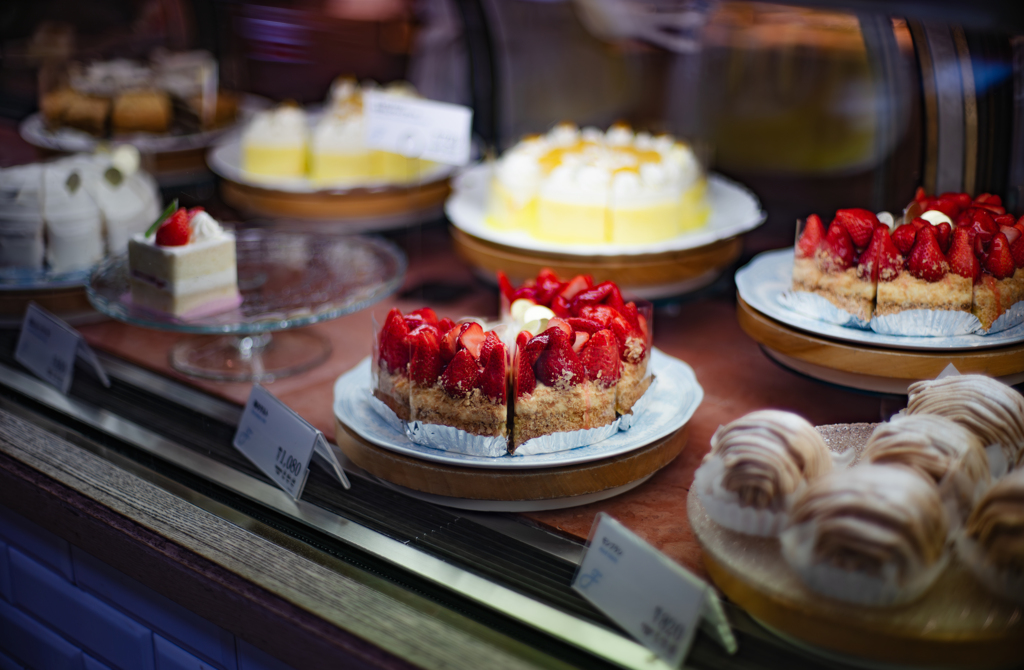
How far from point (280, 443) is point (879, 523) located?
84 cm

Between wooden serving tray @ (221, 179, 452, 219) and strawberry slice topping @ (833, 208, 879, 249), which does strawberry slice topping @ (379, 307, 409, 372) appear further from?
wooden serving tray @ (221, 179, 452, 219)

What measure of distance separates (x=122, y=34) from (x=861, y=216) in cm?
292

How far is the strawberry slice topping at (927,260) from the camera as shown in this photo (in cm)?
137

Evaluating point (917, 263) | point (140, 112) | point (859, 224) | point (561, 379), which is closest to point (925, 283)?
point (917, 263)

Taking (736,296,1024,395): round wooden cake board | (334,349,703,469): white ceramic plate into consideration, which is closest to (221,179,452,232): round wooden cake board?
(334,349,703,469): white ceramic plate

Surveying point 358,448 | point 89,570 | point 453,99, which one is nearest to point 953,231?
point 358,448

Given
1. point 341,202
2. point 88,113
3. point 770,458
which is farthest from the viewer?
point 88,113

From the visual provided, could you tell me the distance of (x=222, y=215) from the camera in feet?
8.36

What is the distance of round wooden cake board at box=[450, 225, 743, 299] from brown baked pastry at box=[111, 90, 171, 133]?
146 cm

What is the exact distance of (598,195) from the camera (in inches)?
73.7

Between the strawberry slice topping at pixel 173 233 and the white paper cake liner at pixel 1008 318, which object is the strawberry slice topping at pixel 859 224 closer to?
the white paper cake liner at pixel 1008 318

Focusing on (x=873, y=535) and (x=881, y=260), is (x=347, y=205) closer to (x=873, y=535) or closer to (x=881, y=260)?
(x=881, y=260)

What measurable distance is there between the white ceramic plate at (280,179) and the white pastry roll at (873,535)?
5.23 feet

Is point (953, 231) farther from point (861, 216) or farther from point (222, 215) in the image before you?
point (222, 215)
